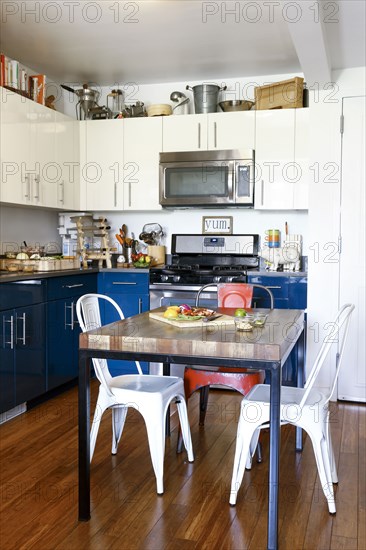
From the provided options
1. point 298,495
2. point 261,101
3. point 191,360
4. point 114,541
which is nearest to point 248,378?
point 298,495

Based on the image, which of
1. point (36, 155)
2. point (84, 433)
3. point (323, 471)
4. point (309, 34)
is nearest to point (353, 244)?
point (309, 34)

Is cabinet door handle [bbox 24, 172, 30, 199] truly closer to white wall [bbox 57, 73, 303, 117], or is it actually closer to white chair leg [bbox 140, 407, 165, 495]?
white wall [bbox 57, 73, 303, 117]

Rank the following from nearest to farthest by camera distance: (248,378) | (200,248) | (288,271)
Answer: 1. (248,378)
2. (288,271)
3. (200,248)

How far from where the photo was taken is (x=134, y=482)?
103 inches

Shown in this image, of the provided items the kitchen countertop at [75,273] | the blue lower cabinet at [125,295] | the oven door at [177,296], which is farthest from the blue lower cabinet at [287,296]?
the blue lower cabinet at [125,295]

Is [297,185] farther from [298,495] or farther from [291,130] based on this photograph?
[298,495]

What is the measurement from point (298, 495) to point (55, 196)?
298 centimetres

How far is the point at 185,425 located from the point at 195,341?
2.74ft

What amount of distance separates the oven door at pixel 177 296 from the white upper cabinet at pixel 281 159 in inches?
33.6

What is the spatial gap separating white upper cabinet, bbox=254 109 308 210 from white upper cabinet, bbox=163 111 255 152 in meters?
0.10

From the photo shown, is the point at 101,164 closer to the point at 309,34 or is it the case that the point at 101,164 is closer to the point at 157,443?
the point at 309,34

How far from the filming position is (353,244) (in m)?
3.97

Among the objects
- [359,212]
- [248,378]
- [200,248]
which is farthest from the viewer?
[200,248]

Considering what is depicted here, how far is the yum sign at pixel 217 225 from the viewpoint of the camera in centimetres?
488
